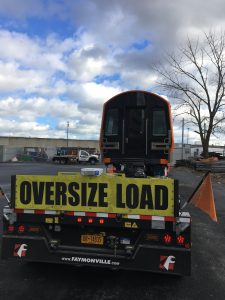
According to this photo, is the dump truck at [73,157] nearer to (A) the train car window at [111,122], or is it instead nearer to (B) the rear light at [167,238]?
(A) the train car window at [111,122]

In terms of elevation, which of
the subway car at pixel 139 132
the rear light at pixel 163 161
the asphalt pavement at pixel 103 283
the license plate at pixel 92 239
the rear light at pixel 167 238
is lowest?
the asphalt pavement at pixel 103 283

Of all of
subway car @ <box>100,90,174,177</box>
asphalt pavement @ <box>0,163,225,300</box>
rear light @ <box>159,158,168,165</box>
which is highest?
subway car @ <box>100,90,174,177</box>

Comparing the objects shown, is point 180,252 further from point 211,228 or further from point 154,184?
point 211,228

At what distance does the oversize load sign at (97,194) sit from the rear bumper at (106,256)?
0.47 m

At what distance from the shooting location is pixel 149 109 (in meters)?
8.09

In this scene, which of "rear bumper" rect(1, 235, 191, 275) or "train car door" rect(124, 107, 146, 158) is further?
"train car door" rect(124, 107, 146, 158)

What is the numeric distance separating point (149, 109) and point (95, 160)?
4639 cm

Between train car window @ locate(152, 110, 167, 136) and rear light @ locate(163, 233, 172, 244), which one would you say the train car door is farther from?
rear light @ locate(163, 233, 172, 244)

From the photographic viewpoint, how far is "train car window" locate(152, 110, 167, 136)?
8078 mm

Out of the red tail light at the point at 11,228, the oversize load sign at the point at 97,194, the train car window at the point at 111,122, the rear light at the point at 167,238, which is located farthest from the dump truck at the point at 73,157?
the rear light at the point at 167,238

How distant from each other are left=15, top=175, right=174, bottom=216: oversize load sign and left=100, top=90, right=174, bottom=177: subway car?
3425 millimetres

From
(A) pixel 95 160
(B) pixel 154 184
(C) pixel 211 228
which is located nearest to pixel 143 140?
(C) pixel 211 228

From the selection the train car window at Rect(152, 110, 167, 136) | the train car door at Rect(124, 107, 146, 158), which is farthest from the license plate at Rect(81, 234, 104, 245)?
the train car window at Rect(152, 110, 167, 136)

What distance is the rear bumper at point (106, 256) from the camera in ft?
14.5
